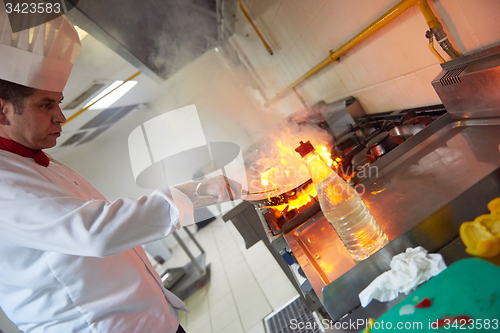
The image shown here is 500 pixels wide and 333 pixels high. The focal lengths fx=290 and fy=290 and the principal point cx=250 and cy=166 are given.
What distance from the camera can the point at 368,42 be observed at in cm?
154

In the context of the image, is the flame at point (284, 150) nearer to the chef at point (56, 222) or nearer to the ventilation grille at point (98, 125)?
the chef at point (56, 222)

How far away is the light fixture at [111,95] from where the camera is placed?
3.39 m

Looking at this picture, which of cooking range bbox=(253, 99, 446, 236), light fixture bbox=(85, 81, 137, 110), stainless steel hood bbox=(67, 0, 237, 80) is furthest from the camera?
light fixture bbox=(85, 81, 137, 110)

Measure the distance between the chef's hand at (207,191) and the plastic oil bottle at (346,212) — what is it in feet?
1.00

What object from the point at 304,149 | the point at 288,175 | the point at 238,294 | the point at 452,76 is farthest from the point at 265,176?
the point at 238,294

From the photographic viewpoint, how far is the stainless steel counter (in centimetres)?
76

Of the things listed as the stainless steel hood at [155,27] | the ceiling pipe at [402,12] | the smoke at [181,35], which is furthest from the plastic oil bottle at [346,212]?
the smoke at [181,35]

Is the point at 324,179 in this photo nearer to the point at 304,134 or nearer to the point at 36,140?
the point at 36,140

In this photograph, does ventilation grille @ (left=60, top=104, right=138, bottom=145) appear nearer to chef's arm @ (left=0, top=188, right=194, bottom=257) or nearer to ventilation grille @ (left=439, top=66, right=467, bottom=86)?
chef's arm @ (left=0, top=188, right=194, bottom=257)

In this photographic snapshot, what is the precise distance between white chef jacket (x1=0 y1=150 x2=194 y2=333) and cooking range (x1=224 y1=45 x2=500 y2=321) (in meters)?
0.46

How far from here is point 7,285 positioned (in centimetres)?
100

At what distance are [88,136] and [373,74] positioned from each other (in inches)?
168

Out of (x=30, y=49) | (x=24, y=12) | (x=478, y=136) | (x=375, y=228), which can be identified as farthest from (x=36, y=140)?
(x=478, y=136)

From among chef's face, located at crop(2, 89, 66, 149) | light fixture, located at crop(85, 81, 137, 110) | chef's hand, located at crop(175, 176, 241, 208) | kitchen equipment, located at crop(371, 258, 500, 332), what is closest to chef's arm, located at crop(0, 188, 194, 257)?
chef's hand, located at crop(175, 176, 241, 208)
